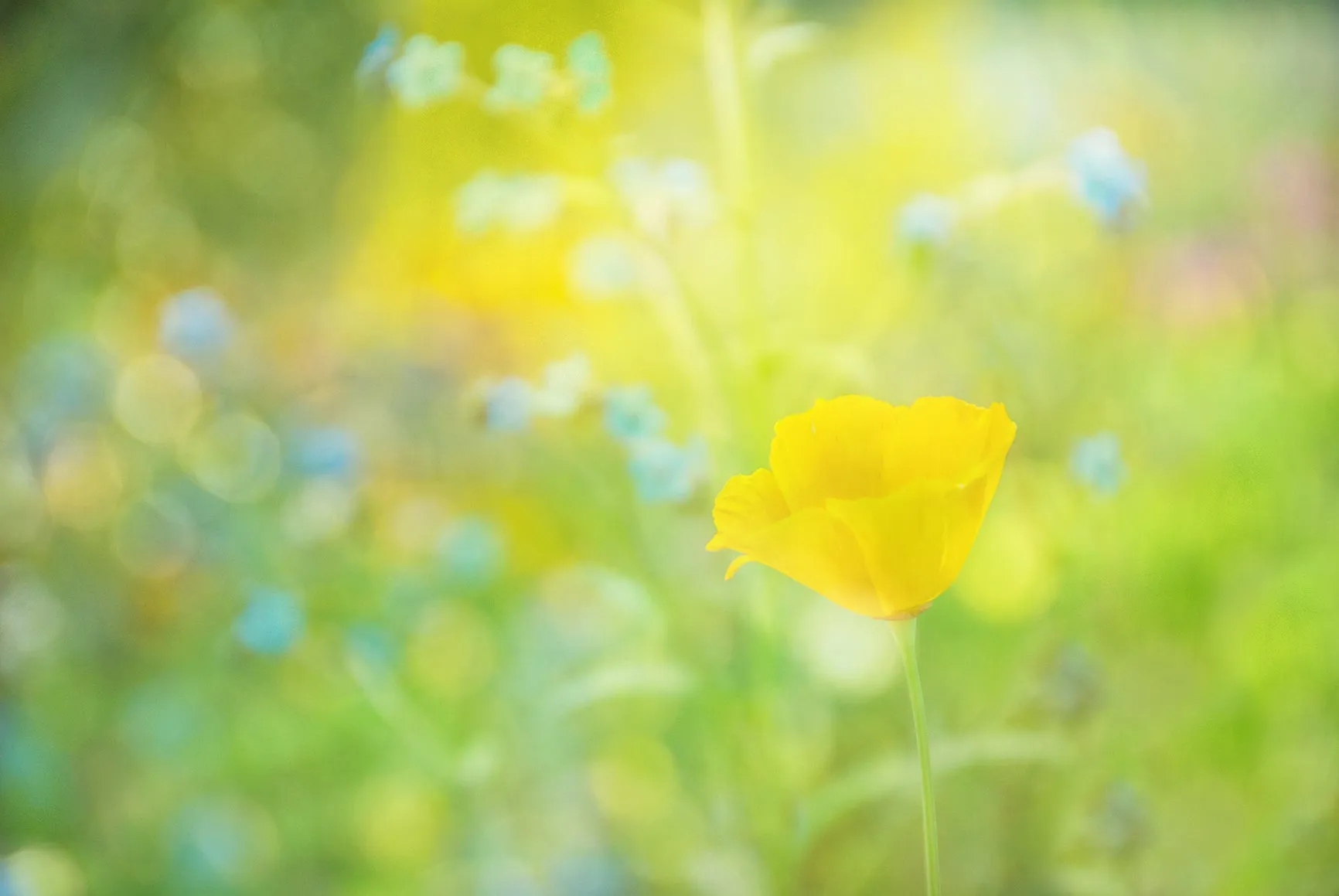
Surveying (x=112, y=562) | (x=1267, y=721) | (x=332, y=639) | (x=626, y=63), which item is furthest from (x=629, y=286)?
(x=112, y=562)

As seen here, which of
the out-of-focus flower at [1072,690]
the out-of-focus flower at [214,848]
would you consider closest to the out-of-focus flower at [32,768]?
the out-of-focus flower at [214,848]

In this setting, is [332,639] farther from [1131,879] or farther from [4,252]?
[4,252]

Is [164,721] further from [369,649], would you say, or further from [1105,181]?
[1105,181]

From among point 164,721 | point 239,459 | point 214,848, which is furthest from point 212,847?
point 239,459

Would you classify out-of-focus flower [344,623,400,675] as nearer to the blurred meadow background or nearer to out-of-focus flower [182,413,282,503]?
the blurred meadow background

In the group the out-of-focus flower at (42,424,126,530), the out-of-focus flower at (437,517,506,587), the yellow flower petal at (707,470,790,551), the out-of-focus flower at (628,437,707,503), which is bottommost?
the yellow flower petal at (707,470,790,551)

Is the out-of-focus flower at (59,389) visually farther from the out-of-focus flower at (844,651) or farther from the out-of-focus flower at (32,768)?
the out-of-focus flower at (844,651)

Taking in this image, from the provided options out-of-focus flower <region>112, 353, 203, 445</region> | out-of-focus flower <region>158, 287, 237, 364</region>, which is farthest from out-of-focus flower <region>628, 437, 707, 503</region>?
out-of-focus flower <region>112, 353, 203, 445</region>
